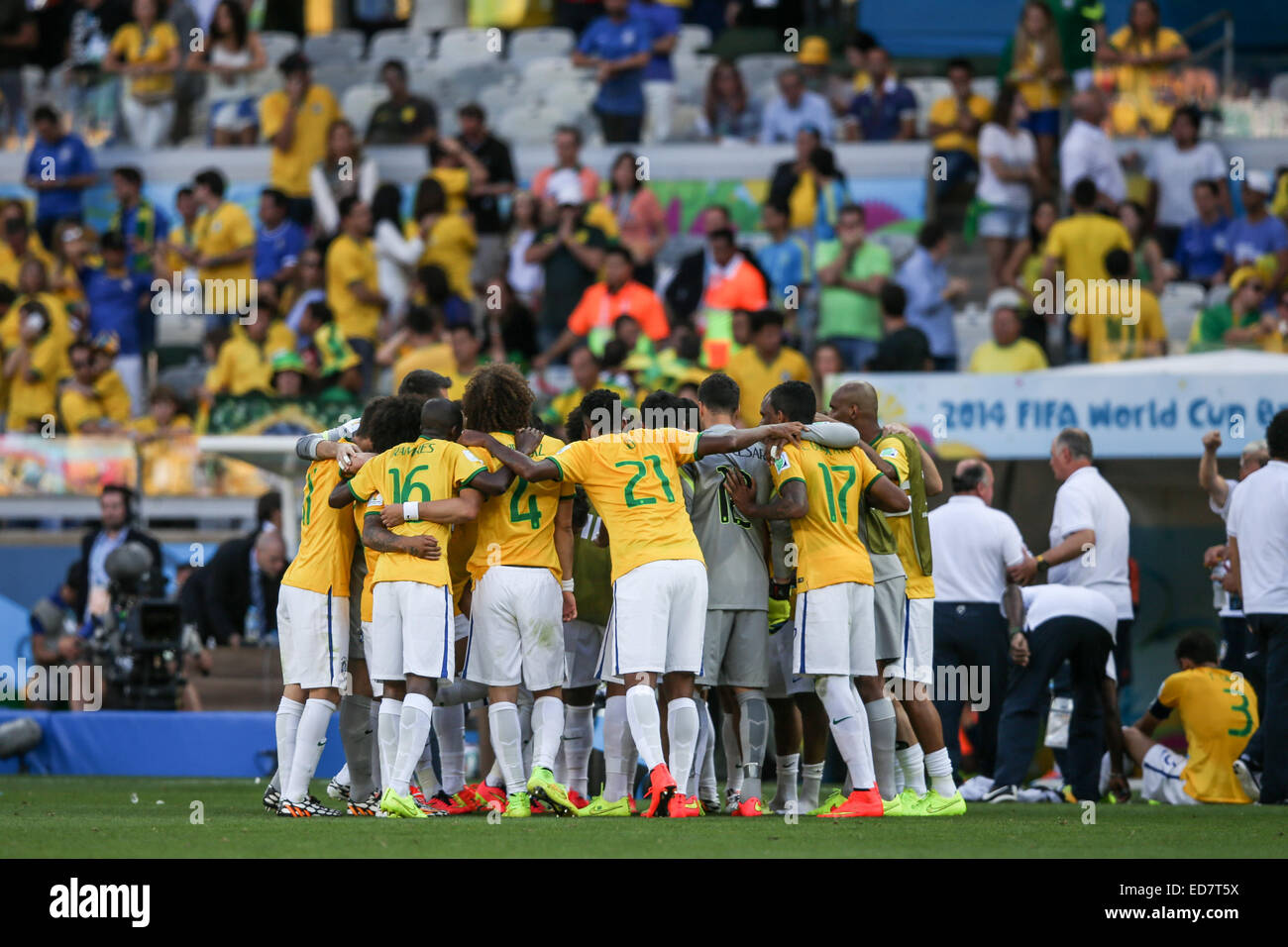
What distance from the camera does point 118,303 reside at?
20375mm

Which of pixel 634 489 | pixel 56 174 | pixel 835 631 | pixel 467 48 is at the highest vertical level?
pixel 467 48

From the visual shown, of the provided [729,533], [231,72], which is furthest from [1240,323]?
[231,72]

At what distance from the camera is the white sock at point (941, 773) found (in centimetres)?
980

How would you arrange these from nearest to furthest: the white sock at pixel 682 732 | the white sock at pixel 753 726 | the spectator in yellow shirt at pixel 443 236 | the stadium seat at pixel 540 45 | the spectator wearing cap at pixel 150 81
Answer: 1. the white sock at pixel 682 732
2. the white sock at pixel 753 726
3. the spectator in yellow shirt at pixel 443 236
4. the spectator wearing cap at pixel 150 81
5. the stadium seat at pixel 540 45

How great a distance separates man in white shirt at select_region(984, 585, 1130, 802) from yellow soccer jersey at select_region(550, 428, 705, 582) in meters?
3.05

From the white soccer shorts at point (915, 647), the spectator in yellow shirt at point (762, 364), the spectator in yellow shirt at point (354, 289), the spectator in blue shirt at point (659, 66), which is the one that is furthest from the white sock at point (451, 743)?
the spectator in blue shirt at point (659, 66)

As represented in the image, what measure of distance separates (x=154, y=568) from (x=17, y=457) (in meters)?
3.76

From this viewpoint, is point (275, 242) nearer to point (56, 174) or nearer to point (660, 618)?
point (56, 174)

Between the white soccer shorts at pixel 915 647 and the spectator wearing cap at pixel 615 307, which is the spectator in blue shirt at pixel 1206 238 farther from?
the white soccer shorts at pixel 915 647

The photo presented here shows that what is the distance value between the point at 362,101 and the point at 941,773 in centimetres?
1665

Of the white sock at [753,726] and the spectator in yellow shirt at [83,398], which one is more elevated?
the spectator in yellow shirt at [83,398]

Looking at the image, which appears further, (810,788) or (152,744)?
(152,744)

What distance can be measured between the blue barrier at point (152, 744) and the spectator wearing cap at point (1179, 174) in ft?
33.0
